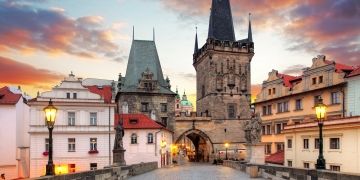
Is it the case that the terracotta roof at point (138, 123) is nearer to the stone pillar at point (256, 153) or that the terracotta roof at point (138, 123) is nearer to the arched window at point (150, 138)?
the arched window at point (150, 138)

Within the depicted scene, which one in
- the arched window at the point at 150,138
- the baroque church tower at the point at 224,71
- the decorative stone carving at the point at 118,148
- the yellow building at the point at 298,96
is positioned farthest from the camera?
the baroque church tower at the point at 224,71

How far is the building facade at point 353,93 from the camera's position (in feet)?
115

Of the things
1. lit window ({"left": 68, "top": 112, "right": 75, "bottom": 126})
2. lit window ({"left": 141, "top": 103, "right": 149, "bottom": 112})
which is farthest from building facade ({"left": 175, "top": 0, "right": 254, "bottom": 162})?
lit window ({"left": 68, "top": 112, "right": 75, "bottom": 126})

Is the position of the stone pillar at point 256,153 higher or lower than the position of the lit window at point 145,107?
lower

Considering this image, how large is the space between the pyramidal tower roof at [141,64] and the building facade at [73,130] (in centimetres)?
1784

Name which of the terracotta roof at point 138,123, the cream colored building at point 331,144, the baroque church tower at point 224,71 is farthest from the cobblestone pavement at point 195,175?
the baroque church tower at point 224,71

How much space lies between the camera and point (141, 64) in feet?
218

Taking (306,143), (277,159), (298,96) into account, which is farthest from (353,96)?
(277,159)

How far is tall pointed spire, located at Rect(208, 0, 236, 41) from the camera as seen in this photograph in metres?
71.2

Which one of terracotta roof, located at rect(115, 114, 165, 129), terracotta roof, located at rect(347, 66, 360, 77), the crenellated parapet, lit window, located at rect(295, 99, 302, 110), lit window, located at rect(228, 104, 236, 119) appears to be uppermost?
the crenellated parapet

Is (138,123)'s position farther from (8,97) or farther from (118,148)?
(118,148)

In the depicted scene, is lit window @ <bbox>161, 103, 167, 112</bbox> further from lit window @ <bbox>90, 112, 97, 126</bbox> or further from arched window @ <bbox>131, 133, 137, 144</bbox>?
lit window @ <bbox>90, 112, 97, 126</bbox>

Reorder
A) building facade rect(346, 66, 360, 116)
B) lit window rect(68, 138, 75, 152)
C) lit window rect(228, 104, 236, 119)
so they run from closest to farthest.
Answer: building facade rect(346, 66, 360, 116) → lit window rect(68, 138, 75, 152) → lit window rect(228, 104, 236, 119)

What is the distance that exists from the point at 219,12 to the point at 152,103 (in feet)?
74.1
